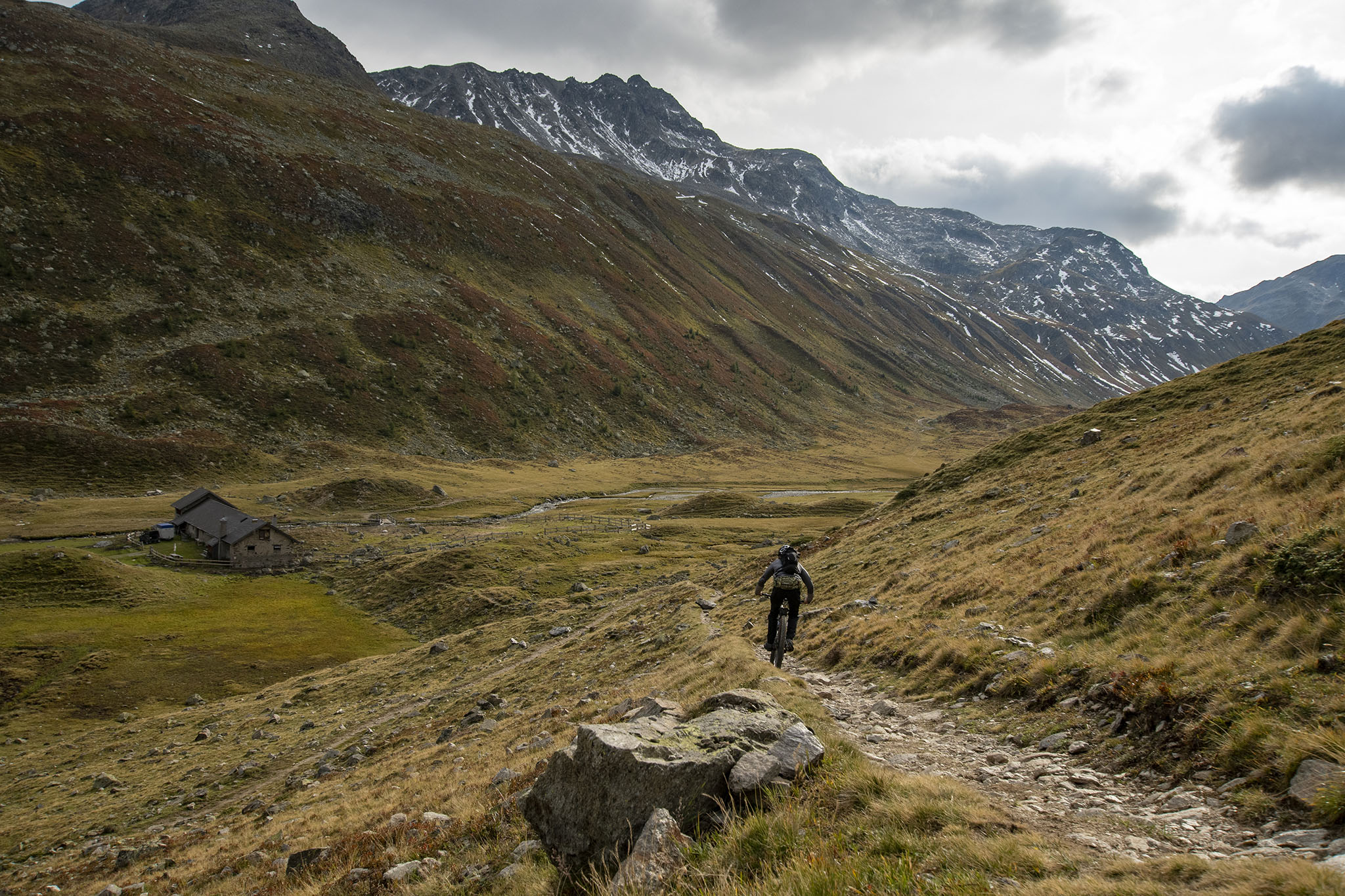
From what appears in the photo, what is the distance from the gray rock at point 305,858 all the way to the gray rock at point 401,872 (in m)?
2.93

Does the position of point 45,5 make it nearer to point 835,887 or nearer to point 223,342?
point 223,342

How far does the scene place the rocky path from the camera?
564 cm

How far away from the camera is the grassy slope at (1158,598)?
7.56 m

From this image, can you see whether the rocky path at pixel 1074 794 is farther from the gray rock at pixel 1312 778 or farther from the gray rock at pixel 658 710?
the gray rock at pixel 658 710

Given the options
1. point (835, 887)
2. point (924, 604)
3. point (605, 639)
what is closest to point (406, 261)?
point (605, 639)

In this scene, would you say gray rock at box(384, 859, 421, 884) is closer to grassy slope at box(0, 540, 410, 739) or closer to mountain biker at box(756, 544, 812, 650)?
mountain biker at box(756, 544, 812, 650)

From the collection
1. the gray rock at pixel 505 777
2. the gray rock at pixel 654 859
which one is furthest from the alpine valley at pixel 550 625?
the gray rock at pixel 505 777

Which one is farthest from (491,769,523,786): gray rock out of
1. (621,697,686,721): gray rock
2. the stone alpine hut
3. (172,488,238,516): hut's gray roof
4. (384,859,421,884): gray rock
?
(172,488,238,516): hut's gray roof

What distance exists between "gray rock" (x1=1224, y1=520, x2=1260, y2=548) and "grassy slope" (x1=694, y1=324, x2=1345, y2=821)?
21 cm

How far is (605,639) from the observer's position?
2834 centimetres

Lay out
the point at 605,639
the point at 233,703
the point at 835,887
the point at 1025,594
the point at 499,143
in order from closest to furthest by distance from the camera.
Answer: the point at 835,887
the point at 1025,594
the point at 605,639
the point at 233,703
the point at 499,143

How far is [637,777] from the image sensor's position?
7023 millimetres

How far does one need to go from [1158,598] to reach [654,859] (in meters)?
10.7

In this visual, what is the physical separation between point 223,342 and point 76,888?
9740 cm
